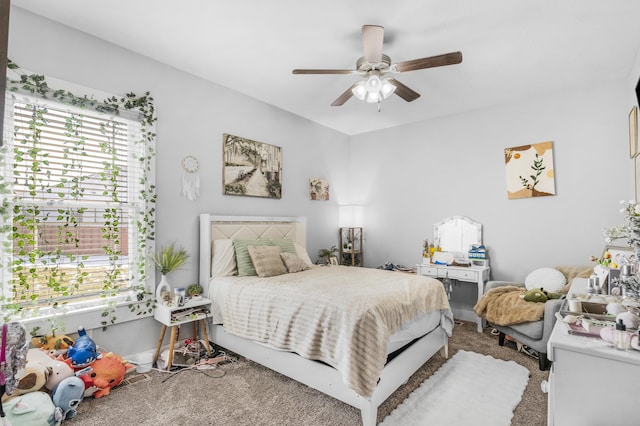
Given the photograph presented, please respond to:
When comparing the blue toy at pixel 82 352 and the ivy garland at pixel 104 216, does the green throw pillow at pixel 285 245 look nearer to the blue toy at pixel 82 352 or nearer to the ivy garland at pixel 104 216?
the ivy garland at pixel 104 216

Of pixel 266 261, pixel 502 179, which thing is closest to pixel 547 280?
pixel 502 179

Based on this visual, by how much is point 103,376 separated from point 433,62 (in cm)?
333

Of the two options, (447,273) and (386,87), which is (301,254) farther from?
(386,87)

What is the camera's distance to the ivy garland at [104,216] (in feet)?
7.63

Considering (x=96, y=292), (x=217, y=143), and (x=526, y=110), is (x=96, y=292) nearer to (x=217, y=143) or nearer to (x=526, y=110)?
(x=217, y=143)

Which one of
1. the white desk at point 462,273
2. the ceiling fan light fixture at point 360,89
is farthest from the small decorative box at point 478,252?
the ceiling fan light fixture at point 360,89

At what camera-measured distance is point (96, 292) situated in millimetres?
2762

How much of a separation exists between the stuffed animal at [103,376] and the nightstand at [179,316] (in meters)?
0.39

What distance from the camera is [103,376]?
8.03ft

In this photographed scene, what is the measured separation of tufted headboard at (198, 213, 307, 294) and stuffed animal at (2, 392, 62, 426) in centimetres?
148

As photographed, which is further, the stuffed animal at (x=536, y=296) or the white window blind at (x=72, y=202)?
the stuffed animal at (x=536, y=296)

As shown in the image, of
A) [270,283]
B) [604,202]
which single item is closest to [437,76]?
[604,202]

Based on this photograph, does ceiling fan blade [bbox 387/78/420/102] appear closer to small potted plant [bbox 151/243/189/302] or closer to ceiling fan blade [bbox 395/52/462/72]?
ceiling fan blade [bbox 395/52/462/72]

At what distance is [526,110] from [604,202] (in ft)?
4.37
